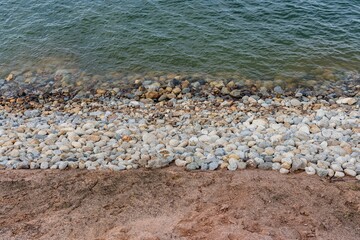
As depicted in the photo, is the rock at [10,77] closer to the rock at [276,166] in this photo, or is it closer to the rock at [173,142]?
the rock at [173,142]

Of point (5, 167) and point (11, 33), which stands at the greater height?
point (11, 33)

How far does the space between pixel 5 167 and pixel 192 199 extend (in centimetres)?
455

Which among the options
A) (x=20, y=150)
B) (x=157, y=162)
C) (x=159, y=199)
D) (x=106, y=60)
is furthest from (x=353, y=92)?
(x=20, y=150)

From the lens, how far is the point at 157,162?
819cm

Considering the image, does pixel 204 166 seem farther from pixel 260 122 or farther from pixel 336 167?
pixel 336 167

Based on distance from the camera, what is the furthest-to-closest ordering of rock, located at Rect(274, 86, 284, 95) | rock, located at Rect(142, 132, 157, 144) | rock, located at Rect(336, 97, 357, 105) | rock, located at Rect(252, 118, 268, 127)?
1. rock, located at Rect(274, 86, 284, 95)
2. rock, located at Rect(336, 97, 357, 105)
3. rock, located at Rect(252, 118, 268, 127)
4. rock, located at Rect(142, 132, 157, 144)

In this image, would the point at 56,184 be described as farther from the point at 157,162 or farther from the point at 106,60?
the point at 106,60

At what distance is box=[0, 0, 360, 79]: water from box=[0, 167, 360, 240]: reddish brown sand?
6577mm

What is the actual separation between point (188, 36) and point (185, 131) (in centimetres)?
689

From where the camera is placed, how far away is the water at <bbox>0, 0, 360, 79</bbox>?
13.8 m

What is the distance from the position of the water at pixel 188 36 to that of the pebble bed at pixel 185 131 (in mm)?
1722

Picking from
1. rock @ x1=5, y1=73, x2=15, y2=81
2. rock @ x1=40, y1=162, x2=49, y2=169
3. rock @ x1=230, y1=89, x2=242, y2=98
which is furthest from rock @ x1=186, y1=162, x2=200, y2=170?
rock @ x1=5, y1=73, x2=15, y2=81

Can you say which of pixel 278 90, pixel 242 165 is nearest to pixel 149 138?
pixel 242 165

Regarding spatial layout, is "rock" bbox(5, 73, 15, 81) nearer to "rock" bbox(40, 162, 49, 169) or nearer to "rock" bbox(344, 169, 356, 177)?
"rock" bbox(40, 162, 49, 169)
